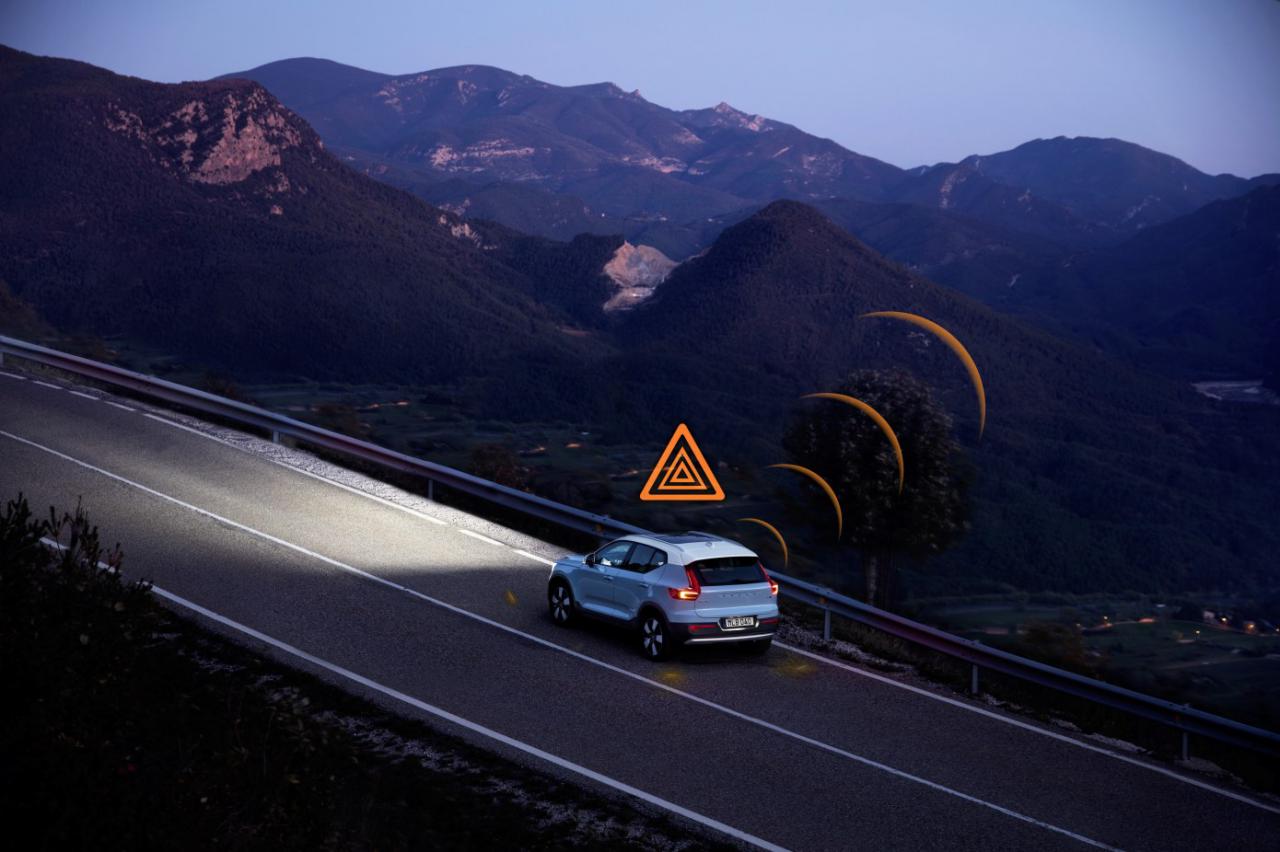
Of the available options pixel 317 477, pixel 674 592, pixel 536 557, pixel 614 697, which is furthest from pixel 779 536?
pixel 614 697

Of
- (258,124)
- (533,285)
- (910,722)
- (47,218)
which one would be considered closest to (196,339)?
(47,218)

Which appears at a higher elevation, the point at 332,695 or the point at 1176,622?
the point at 332,695

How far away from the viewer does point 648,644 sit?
576 inches

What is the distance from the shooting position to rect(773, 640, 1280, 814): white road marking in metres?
11.9

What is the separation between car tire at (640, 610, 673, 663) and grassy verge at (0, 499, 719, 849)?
12.2 ft

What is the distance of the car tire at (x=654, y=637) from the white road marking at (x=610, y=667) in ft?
2.02

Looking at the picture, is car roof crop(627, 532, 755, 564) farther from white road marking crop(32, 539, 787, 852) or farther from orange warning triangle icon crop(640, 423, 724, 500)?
white road marking crop(32, 539, 787, 852)

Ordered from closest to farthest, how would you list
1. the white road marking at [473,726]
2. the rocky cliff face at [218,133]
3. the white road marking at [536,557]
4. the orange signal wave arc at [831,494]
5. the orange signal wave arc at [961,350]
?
the white road marking at [473,726] < the white road marking at [536,557] < the orange signal wave arc at [961,350] < the orange signal wave arc at [831,494] < the rocky cliff face at [218,133]

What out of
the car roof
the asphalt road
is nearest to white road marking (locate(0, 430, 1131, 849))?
the asphalt road

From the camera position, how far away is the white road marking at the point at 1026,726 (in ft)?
39.0

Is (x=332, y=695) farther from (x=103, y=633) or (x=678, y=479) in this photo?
(x=678, y=479)

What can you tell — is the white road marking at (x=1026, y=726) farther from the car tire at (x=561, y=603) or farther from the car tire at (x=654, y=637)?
the car tire at (x=561, y=603)

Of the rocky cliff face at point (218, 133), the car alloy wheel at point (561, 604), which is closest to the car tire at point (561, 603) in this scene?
the car alloy wheel at point (561, 604)

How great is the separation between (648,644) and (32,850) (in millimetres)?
9262
